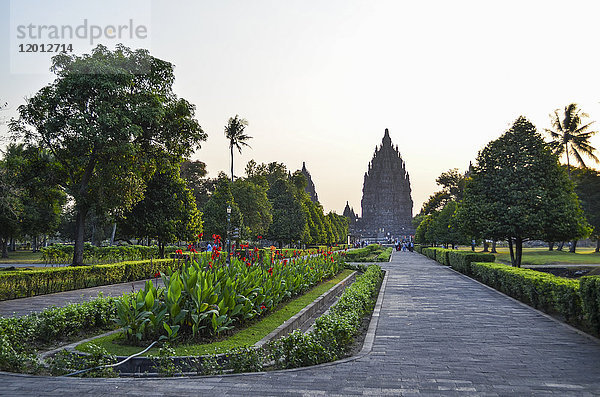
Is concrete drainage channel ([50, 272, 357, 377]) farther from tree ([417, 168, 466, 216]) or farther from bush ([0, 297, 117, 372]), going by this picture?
tree ([417, 168, 466, 216])

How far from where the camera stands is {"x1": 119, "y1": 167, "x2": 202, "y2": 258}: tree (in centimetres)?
2355

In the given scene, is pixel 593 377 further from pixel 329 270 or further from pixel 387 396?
pixel 329 270

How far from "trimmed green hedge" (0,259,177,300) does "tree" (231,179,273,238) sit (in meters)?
26.9

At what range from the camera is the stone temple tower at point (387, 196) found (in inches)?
5837

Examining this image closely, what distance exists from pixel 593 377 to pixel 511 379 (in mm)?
1079

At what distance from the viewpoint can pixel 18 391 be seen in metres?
4.67

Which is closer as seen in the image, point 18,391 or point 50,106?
point 18,391

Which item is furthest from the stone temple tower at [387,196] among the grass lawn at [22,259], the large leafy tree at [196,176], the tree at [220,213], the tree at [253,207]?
the grass lawn at [22,259]

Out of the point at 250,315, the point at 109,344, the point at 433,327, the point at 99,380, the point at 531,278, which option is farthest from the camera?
the point at 531,278

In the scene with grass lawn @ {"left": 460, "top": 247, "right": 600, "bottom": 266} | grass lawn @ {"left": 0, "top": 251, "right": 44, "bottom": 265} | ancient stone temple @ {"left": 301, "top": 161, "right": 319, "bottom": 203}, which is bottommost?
grass lawn @ {"left": 460, "top": 247, "right": 600, "bottom": 266}

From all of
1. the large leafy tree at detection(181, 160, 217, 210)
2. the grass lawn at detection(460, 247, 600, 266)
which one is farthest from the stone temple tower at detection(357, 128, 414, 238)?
the grass lawn at detection(460, 247, 600, 266)

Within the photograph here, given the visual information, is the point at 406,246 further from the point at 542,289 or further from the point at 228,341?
the point at 228,341

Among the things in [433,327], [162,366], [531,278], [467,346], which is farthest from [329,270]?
[162,366]

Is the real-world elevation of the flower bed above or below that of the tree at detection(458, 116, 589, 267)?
below
